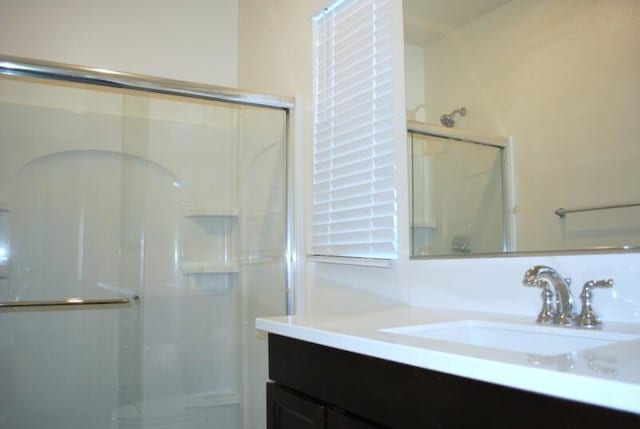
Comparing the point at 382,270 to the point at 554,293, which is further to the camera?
the point at 382,270

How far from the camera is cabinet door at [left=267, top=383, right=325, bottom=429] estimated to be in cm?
103

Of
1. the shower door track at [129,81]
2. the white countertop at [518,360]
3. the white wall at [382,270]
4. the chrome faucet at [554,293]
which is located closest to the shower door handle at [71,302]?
the white wall at [382,270]

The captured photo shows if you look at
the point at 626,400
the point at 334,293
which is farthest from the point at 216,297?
the point at 626,400

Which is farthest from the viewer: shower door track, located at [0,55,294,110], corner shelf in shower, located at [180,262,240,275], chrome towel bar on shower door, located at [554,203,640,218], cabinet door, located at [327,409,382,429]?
corner shelf in shower, located at [180,262,240,275]

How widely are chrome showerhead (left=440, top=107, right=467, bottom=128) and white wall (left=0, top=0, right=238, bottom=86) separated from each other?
6.12ft

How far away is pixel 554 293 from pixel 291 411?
23.9 inches

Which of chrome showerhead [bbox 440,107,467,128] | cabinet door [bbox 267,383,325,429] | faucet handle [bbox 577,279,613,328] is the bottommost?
cabinet door [bbox 267,383,325,429]

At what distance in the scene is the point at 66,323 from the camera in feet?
8.21

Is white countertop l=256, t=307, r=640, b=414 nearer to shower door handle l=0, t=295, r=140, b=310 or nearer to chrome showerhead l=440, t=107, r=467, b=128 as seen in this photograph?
chrome showerhead l=440, t=107, r=467, b=128

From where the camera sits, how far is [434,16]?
1.56 m

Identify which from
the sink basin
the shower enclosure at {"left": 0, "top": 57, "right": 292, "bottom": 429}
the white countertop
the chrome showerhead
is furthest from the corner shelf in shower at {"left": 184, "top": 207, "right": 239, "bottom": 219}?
the sink basin

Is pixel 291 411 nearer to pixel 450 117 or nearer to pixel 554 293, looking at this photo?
pixel 554 293

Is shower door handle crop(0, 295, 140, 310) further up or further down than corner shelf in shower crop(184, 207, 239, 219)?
further down

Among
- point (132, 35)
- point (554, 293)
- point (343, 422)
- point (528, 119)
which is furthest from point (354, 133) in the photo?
point (132, 35)
